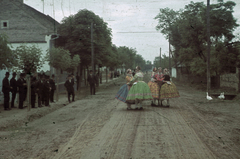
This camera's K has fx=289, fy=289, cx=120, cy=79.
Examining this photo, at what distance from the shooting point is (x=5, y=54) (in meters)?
12.7

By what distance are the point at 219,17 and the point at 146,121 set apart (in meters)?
20.9

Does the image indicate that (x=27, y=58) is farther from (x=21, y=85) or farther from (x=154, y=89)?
(x=154, y=89)

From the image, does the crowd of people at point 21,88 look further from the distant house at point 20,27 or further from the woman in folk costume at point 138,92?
the distant house at point 20,27

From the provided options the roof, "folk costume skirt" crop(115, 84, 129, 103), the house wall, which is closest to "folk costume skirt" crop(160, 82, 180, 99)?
"folk costume skirt" crop(115, 84, 129, 103)

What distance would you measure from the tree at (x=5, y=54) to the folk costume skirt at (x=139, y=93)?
563 cm

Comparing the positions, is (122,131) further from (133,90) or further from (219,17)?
(219,17)

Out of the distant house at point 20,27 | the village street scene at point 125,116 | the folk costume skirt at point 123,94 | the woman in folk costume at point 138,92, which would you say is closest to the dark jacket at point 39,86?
the village street scene at point 125,116

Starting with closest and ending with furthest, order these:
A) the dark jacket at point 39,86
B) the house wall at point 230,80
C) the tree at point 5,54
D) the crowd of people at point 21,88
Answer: the tree at point 5,54, the crowd of people at point 21,88, the dark jacket at point 39,86, the house wall at point 230,80

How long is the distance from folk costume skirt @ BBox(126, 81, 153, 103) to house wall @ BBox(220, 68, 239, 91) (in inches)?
593

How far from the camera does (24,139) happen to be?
761cm

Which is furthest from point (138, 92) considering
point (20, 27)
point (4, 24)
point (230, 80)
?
point (4, 24)

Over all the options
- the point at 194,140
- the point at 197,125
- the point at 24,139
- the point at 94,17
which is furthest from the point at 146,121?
the point at 94,17

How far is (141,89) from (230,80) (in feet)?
61.3

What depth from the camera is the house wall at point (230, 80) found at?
988 inches
